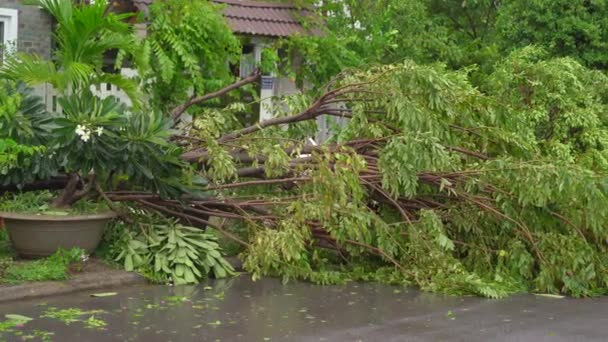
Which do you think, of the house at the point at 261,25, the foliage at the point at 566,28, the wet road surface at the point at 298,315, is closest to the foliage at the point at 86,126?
the wet road surface at the point at 298,315

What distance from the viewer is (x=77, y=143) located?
1016 cm

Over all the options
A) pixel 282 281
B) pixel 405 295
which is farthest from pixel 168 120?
pixel 405 295

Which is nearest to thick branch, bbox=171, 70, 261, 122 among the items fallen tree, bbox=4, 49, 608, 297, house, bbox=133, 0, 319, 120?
fallen tree, bbox=4, 49, 608, 297

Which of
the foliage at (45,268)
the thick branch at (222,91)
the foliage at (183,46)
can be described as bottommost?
the foliage at (45,268)

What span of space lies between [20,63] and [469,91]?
5020 mm

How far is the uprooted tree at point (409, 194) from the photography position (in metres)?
10.8

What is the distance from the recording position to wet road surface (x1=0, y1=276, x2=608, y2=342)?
8.36 metres

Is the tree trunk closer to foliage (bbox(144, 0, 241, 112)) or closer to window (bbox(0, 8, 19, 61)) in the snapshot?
foliage (bbox(144, 0, 241, 112))

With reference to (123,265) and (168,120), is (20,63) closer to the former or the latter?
(168,120)

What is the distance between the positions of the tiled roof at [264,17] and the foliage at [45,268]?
737 centimetres

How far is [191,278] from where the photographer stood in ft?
35.3

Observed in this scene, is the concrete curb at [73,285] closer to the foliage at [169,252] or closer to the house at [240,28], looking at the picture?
the foliage at [169,252]

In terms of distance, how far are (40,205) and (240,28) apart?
718 centimetres

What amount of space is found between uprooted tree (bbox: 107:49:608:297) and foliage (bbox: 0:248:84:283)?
0.97 metres
